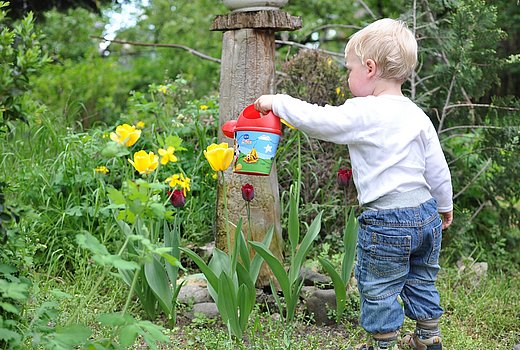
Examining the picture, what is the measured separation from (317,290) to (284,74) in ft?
5.79

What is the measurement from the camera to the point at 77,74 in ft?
24.7

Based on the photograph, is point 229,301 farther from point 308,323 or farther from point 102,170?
point 102,170

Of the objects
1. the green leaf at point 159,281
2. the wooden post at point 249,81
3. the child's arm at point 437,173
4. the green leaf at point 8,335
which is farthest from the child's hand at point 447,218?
the green leaf at point 8,335

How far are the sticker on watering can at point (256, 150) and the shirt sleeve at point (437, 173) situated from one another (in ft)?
2.04

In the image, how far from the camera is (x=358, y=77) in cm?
280

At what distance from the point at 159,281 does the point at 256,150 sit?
2.53ft

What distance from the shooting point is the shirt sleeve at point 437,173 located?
9.37 feet

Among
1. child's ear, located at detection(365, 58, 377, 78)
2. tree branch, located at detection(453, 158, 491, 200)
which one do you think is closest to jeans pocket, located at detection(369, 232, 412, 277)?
child's ear, located at detection(365, 58, 377, 78)

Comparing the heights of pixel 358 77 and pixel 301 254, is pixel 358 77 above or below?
above

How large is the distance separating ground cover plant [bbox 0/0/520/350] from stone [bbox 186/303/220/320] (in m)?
0.05

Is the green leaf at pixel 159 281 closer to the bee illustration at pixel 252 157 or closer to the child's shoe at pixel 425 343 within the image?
the bee illustration at pixel 252 157

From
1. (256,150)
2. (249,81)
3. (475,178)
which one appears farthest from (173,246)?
(475,178)

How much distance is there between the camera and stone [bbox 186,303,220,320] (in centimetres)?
332

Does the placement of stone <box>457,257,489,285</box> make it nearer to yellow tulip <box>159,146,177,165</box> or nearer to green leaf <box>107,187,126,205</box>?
yellow tulip <box>159,146,177,165</box>
